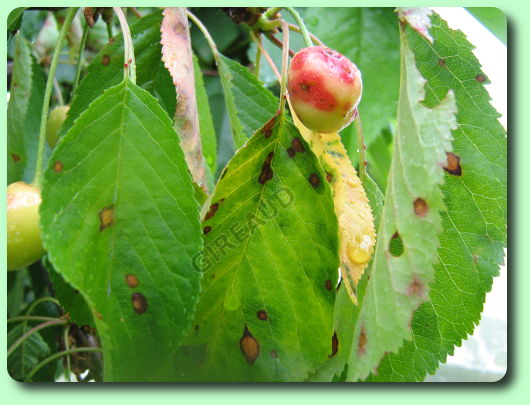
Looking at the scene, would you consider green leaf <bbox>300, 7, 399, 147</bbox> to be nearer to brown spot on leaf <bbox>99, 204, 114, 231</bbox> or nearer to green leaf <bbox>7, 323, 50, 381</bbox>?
brown spot on leaf <bbox>99, 204, 114, 231</bbox>

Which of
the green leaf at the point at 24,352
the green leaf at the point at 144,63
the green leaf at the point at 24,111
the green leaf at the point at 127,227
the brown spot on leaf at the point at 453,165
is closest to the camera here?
the green leaf at the point at 127,227

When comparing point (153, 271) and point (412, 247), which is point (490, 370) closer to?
point (412, 247)

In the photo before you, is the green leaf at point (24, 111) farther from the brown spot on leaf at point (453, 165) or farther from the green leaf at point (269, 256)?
the brown spot on leaf at point (453, 165)

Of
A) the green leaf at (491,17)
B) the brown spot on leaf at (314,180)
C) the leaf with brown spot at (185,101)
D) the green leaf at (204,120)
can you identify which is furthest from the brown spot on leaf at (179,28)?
the green leaf at (491,17)

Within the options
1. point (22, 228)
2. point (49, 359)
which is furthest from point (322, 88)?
point (49, 359)

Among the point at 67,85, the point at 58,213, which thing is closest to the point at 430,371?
the point at 58,213

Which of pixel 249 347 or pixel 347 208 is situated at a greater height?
pixel 347 208

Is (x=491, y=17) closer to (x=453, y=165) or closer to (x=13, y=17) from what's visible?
(x=453, y=165)
